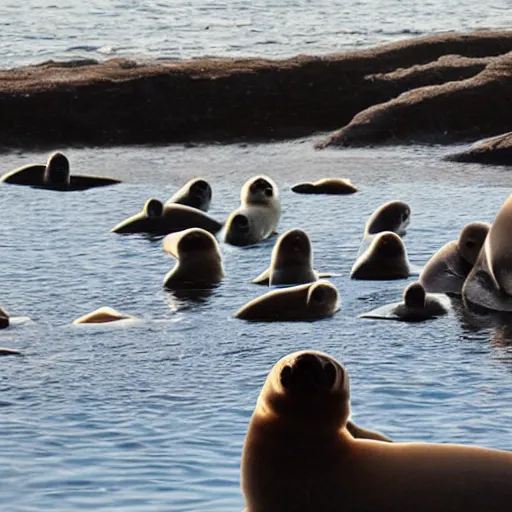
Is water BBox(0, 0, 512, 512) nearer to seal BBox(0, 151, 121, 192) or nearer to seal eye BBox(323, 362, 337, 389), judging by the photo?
seal BBox(0, 151, 121, 192)

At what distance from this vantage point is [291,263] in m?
9.23

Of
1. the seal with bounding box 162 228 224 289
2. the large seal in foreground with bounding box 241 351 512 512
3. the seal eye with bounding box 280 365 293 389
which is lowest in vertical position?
the seal with bounding box 162 228 224 289

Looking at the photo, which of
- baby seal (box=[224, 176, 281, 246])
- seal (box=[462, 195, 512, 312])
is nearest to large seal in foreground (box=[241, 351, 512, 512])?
seal (box=[462, 195, 512, 312])

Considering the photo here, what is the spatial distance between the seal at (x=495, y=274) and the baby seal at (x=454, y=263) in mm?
172

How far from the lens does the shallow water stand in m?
5.80

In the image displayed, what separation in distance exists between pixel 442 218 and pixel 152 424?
5.03 meters

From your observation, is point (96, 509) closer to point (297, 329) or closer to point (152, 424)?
point (152, 424)

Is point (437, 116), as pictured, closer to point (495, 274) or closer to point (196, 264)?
point (196, 264)

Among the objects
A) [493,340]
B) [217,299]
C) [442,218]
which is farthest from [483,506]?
[442,218]

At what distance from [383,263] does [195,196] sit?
2.77 m

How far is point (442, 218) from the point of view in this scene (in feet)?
36.5

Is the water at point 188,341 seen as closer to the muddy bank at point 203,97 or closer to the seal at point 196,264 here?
the seal at point 196,264

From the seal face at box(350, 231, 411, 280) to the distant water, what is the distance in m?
13.7

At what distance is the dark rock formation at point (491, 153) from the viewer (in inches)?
538
